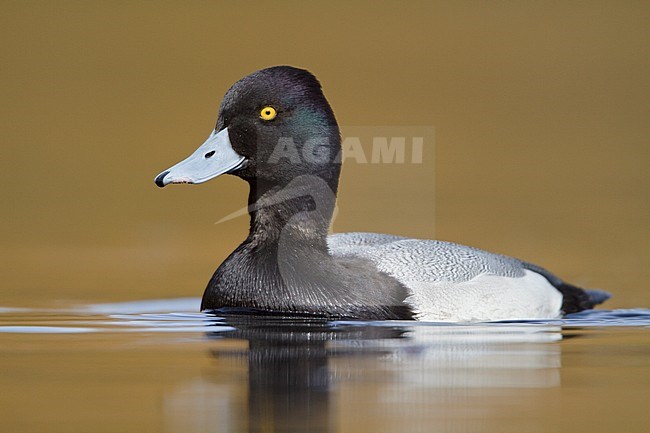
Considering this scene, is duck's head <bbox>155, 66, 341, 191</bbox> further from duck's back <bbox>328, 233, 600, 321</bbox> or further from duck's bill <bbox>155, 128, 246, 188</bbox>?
duck's back <bbox>328, 233, 600, 321</bbox>

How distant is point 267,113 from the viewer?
9562mm

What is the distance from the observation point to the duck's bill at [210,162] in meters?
9.41

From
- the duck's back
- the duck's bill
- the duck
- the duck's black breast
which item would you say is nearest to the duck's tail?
the duck's back

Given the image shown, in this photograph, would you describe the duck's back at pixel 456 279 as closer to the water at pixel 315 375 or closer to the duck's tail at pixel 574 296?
the duck's tail at pixel 574 296

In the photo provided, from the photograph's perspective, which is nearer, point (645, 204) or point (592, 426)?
point (592, 426)

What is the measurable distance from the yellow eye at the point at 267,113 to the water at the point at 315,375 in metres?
1.38

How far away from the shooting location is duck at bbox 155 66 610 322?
9242 millimetres

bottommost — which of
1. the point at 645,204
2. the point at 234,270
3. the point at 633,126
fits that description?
the point at 234,270

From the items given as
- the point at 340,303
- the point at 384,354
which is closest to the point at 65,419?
the point at 384,354

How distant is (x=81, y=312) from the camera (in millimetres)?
9898

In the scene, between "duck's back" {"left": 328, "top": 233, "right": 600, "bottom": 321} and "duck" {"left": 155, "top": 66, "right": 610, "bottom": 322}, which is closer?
"duck" {"left": 155, "top": 66, "right": 610, "bottom": 322}

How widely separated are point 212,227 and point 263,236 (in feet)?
17.8

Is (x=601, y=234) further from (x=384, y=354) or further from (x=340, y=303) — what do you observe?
(x=384, y=354)

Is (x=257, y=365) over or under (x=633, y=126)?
under
